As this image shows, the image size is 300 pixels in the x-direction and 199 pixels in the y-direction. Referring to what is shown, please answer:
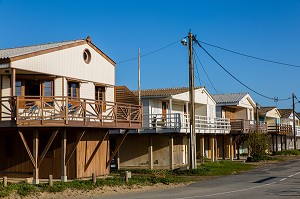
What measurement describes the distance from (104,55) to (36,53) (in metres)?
5.75

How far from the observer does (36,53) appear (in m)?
22.9

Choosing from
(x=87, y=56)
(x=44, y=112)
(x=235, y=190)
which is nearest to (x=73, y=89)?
(x=87, y=56)

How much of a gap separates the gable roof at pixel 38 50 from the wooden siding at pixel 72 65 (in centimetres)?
17

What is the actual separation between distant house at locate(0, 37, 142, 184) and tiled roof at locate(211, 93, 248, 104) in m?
21.9

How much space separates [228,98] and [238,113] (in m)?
3.11

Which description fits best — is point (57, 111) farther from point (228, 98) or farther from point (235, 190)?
point (228, 98)

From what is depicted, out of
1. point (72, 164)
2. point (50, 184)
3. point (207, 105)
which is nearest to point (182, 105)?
point (207, 105)

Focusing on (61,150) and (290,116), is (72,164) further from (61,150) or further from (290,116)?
(290,116)

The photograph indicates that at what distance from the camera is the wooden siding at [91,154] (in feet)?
82.1

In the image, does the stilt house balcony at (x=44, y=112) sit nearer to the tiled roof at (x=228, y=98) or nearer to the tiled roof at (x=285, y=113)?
the tiled roof at (x=228, y=98)

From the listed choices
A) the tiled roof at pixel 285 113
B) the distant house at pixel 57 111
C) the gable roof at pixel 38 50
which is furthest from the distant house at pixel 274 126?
the gable roof at pixel 38 50

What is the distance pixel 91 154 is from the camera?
25984 millimetres

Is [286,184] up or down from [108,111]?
down

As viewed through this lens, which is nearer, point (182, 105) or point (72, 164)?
point (72, 164)
